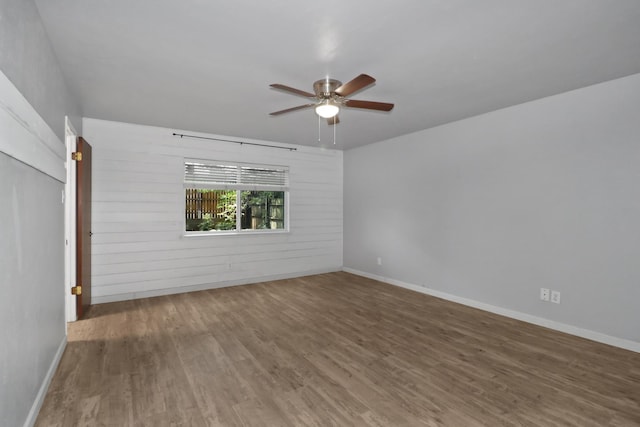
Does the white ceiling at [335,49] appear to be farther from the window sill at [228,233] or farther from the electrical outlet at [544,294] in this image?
the electrical outlet at [544,294]

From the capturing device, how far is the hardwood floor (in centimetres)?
209

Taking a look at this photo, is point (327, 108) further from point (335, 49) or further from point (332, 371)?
point (332, 371)

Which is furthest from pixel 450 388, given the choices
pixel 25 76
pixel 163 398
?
pixel 25 76

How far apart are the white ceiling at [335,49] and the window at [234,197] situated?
1.49 metres

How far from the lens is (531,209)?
377cm

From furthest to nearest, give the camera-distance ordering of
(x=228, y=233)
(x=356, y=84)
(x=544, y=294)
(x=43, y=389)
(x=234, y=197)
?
(x=234, y=197) → (x=228, y=233) → (x=544, y=294) → (x=356, y=84) → (x=43, y=389)

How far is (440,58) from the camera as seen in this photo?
8.80 ft

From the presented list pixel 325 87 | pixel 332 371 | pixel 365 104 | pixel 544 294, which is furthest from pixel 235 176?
pixel 544 294

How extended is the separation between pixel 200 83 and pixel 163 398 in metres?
2.73

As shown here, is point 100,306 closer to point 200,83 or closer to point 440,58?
point 200,83

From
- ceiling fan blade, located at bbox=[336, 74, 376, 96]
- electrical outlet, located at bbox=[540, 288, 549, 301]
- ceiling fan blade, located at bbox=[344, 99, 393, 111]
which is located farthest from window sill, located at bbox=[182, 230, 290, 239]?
electrical outlet, located at bbox=[540, 288, 549, 301]

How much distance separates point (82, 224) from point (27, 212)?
2.06 meters

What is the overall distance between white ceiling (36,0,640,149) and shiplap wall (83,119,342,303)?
0.91 m

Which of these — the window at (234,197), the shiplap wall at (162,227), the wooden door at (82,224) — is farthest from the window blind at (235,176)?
the wooden door at (82,224)
